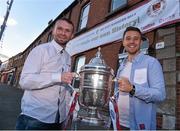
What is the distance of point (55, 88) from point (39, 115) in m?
0.28

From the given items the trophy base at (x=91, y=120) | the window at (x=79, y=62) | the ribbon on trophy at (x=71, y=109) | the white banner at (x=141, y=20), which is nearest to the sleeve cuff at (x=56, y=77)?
the ribbon on trophy at (x=71, y=109)

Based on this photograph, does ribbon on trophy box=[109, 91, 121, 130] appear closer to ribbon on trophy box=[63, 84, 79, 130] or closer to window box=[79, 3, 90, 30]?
ribbon on trophy box=[63, 84, 79, 130]

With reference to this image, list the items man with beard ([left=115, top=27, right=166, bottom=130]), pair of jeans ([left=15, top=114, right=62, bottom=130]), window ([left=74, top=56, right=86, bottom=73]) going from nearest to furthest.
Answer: man with beard ([left=115, top=27, right=166, bottom=130]), pair of jeans ([left=15, top=114, right=62, bottom=130]), window ([left=74, top=56, right=86, bottom=73])

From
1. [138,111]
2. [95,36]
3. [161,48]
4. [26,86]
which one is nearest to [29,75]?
[26,86]

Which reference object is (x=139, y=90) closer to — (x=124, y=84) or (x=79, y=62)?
(x=124, y=84)

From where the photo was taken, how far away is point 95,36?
8.26m

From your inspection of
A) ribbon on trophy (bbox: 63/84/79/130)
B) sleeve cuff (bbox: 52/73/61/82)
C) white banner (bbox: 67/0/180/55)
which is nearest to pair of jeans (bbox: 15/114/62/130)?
ribbon on trophy (bbox: 63/84/79/130)

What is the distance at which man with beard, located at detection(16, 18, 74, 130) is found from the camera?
2049 mm

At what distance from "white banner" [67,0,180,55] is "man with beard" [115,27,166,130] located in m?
2.81

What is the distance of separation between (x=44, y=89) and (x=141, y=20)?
4.24 m

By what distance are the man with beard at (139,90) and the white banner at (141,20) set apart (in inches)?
111

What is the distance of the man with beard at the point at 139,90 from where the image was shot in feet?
6.24

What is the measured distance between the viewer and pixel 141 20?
5805 mm

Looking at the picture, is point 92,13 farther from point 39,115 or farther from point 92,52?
point 39,115
